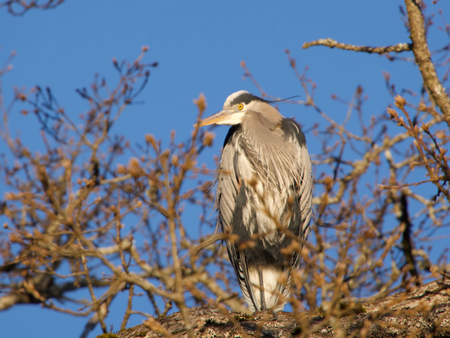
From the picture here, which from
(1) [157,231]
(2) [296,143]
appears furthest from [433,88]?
(1) [157,231]

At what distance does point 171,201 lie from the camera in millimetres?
1467

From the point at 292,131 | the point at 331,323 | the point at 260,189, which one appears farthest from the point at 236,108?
the point at 331,323

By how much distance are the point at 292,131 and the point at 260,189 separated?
0.70 meters

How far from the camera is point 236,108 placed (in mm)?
3900

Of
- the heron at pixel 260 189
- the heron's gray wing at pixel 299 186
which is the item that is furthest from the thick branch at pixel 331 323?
the heron's gray wing at pixel 299 186

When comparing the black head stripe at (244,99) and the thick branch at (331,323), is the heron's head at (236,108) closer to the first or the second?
the black head stripe at (244,99)

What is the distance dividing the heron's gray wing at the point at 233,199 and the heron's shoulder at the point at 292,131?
446 mm

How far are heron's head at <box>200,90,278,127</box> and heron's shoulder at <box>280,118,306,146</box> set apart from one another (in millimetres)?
229

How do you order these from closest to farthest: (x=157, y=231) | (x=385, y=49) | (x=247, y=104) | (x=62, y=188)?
(x=385, y=49) < (x=247, y=104) < (x=62, y=188) < (x=157, y=231)

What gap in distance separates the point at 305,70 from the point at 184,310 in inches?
184

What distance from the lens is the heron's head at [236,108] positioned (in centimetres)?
381

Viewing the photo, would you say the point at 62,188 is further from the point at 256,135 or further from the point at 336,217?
the point at 336,217

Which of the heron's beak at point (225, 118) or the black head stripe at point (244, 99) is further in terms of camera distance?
the black head stripe at point (244, 99)

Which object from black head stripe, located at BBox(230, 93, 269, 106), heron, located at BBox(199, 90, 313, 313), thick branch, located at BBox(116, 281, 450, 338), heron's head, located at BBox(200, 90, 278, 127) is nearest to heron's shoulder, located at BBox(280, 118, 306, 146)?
heron, located at BBox(199, 90, 313, 313)
